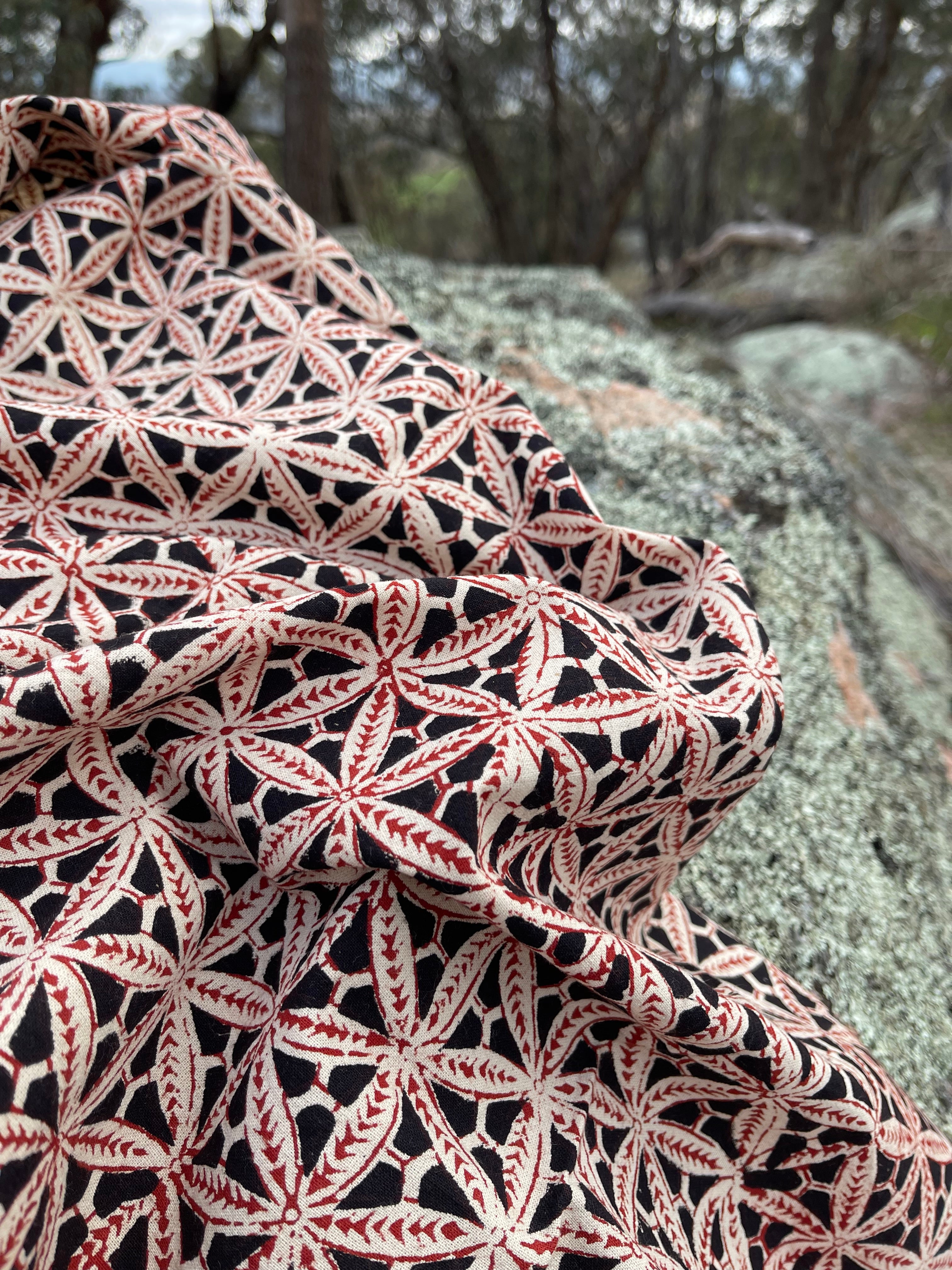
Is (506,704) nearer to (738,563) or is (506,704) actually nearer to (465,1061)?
(465,1061)

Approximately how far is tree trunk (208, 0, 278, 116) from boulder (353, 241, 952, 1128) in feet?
8.17

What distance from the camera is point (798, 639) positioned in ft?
4.53

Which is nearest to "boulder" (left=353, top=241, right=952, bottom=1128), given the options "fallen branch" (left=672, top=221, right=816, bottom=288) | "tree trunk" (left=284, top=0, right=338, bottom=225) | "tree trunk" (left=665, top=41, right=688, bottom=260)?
"tree trunk" (left=284, top=0, right=338, bottom=225)

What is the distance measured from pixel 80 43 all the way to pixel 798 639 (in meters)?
4.06

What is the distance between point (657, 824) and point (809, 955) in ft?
1.39

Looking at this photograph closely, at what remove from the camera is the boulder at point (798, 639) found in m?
1.04

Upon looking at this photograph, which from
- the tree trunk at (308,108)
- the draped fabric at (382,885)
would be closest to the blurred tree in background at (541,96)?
the tree trunk at (308,108)

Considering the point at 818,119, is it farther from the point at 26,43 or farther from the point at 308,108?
the point at 26,43

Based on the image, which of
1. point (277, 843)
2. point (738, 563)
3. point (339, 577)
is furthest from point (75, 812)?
point (738, 563)

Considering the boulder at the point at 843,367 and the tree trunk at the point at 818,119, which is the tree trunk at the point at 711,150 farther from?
the boulder at the point at 843,367

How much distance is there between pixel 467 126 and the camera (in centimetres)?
455

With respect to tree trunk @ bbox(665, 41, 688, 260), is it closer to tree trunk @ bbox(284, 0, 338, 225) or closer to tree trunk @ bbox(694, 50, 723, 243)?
tree trunk @ bbox(694, 50, 723, 243)

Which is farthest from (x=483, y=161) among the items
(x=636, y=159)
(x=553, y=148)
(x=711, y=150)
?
(x=711, y=150)

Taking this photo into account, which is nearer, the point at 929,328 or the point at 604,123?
the point at 929,328
